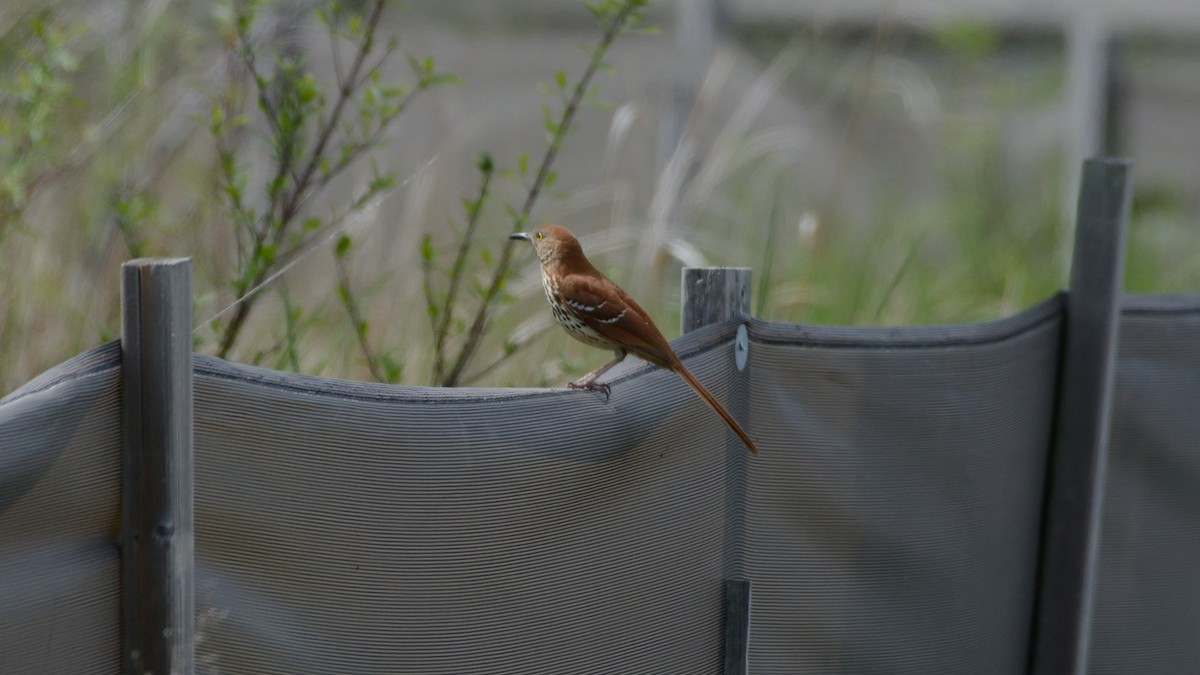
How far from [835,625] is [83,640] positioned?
1.38 m

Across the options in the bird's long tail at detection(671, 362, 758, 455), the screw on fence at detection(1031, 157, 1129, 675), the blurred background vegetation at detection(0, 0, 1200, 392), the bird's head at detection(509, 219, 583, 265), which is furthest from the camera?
the blurred background vegetation at detection(0, 0, 1200, 392)

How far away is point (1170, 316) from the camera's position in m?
2.84

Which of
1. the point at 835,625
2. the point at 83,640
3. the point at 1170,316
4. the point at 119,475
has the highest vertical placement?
the point at 1170,316

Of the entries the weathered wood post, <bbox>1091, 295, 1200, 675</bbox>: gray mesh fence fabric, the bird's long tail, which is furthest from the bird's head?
<bbox>1091, 295, 1200, 675</bbox>: gray mesh fence fabric

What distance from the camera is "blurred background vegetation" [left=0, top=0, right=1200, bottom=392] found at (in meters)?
3.54

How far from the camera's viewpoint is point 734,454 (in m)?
2.27

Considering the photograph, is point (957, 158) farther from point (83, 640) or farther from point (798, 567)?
point (83, 640)

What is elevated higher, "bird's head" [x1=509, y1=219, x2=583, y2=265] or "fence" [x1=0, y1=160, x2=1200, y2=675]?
"bird's head" [x1=509, y1=219, x2=583, y2=265]

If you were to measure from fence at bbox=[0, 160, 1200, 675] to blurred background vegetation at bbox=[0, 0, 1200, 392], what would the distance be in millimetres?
602

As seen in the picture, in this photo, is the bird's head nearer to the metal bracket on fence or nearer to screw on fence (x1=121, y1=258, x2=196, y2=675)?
the metal bracket on fence

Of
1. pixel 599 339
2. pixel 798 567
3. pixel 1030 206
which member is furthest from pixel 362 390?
pixel 1030 206

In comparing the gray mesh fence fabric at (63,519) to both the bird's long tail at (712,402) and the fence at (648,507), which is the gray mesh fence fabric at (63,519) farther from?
the bird's long tail at (712,402)

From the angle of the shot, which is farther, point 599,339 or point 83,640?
point 599,339

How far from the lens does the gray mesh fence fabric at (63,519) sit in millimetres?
1485
